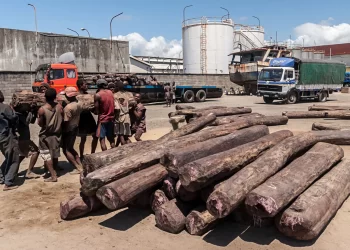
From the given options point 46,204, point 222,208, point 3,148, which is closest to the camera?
point 222,208

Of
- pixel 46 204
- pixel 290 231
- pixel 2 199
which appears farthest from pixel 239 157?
pixel 2 199

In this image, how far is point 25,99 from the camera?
23.0ft

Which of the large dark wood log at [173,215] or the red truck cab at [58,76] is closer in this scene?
the large dark wood log at [173,215]

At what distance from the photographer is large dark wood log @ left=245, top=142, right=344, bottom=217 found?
3.88 metres

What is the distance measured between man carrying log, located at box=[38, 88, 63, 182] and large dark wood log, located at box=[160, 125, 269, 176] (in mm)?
2742

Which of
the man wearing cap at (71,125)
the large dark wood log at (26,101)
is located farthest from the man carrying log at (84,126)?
the large dark wood log at (26,101)

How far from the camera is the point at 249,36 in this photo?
160 feet

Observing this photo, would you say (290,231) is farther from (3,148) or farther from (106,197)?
(3,148)

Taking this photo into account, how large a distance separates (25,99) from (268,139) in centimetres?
456

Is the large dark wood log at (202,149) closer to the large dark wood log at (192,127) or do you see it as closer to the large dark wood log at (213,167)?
the large dark wood log at (213,167)

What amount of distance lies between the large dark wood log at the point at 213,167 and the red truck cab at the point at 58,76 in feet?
53.5

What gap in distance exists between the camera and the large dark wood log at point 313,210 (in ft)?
12.9

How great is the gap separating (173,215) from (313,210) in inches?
64.2

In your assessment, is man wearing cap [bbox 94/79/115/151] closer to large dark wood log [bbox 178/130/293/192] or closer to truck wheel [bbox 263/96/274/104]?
large dark wood log [bbox 178/130/293/192]
